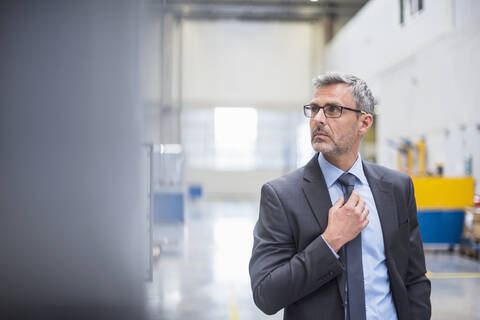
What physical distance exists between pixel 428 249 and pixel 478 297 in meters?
3.76

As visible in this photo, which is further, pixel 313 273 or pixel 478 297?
pixel 478 297

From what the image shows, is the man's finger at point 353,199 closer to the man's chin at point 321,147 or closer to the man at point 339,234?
the man at point 339,234

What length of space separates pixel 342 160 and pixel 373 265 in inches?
18.3

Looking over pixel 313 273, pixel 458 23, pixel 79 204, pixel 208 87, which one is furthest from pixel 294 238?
pixel 208 87

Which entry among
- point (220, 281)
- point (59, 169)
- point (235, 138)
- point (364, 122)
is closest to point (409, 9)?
point (220, 281)

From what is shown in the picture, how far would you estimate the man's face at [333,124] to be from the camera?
195 centimetres

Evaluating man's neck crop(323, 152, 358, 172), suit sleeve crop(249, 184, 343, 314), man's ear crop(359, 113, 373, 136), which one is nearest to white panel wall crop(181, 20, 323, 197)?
man's ear crop(359, 113, 373, 136)

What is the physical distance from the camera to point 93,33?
168cm

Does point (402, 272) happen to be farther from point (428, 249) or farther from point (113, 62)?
point (428, 249)

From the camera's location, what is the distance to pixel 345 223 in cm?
175

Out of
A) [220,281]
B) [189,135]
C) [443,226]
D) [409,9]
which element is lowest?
[220,281]

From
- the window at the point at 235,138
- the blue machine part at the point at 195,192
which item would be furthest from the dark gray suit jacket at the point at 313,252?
the window at the point at 235,138

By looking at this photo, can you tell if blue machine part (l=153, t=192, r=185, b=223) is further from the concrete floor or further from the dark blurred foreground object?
the dark blurred foreground object

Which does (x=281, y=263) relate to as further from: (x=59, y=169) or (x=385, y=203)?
(x=59, y=169)
